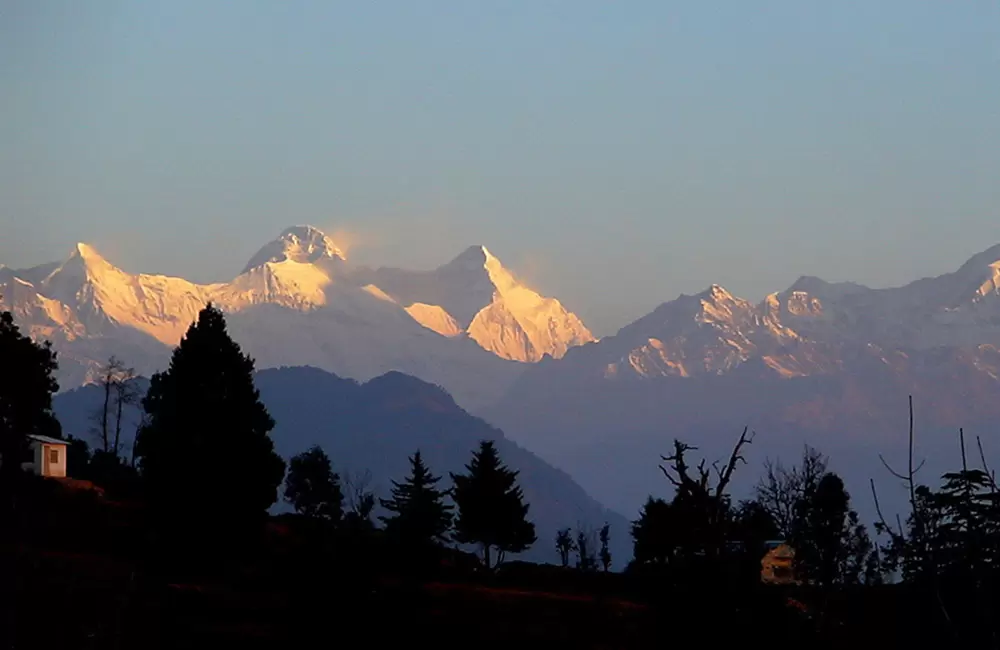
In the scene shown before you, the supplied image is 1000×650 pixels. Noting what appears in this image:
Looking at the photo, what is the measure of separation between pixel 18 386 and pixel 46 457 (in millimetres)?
8873

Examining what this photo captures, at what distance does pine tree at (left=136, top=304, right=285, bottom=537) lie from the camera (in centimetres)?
6550

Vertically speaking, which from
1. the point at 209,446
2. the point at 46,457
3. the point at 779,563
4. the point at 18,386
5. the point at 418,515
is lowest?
the point at 779,563

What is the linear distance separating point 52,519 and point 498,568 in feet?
84.9

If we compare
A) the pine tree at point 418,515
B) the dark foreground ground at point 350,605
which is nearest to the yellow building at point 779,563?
the dark foreground ground at point 350,605

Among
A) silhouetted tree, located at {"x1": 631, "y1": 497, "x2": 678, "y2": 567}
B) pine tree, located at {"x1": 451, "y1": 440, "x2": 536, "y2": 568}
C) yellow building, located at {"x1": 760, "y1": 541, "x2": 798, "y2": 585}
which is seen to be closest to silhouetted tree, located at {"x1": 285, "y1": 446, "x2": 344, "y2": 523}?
pine tree, located at {"x1": 451, "y1": 440, "x2": 536, "y2": 568}

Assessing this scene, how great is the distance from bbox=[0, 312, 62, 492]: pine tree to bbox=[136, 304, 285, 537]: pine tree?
1345cm

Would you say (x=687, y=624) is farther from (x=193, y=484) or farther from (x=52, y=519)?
(x=52, y=519)

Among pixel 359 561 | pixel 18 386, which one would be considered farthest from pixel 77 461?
pixel 359 561

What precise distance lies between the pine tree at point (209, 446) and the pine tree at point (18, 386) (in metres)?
13.4

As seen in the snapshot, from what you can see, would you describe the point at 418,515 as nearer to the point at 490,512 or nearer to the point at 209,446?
the point at 490,512

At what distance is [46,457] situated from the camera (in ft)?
290

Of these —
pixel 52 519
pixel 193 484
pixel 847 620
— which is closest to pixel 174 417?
pixel 193 484

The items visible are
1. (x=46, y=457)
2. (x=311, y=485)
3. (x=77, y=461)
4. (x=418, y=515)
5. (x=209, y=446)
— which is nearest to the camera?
(x=209, y=446)

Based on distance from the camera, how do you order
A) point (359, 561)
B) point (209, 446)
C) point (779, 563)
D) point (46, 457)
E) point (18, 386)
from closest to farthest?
1. point (359, 561)
2. point (209, 446)
3. point (18, 386)
4. point (46, 457)
5. point (779, 563)
